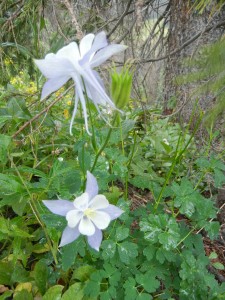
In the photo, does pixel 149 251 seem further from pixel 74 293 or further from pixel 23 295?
pixel 23 295

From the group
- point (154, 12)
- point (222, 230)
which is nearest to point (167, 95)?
point (154, 12)

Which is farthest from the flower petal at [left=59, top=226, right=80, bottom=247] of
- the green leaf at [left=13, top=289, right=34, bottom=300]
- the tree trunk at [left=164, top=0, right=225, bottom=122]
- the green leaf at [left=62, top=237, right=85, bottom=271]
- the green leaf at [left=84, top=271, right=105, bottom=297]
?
the tree trunk at [left=164, top=0, right=225, bottom=122]

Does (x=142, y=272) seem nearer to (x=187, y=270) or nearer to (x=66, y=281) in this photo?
(x=187, y=270)

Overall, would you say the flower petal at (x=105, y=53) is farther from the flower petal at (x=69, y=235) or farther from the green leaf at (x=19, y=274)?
the green leaf at (x=19, y=274)

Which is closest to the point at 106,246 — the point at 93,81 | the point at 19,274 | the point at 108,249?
the point at 108,249

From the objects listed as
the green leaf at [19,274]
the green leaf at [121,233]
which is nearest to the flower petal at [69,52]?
the green leaf at [121,233]
